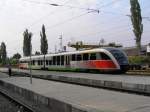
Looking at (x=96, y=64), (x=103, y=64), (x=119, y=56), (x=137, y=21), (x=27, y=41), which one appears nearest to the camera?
(x=119, y=56)

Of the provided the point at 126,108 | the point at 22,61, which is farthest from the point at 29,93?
the point at 22,61

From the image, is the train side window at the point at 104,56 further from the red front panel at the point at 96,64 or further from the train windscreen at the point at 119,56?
the train windscreen at the point at 119,56

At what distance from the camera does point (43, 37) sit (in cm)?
9562

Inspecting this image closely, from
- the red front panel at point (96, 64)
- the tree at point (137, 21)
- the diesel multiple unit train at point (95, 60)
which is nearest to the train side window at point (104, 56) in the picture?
the diesel multiple unit train at point (95, 60)

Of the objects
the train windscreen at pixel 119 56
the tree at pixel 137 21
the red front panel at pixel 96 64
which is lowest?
the red front panel at pixel 96 64

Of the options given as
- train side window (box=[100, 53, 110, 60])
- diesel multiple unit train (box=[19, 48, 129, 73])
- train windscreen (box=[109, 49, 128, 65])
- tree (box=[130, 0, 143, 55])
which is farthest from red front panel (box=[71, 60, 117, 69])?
tree (box=[130, 0, 143, 55])

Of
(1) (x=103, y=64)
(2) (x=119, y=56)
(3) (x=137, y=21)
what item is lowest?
(1) (x=103, y=64)

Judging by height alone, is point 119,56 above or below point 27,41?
below

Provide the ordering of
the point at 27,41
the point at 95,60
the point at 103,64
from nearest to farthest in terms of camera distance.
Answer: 1. the point at 103,64
2. the point at 95,60
3. the point at 27,41

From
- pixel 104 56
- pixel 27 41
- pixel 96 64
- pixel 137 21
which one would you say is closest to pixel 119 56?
pixel 104 56

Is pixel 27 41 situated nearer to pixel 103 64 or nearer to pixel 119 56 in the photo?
pixel 103 64

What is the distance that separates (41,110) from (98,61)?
929 inches

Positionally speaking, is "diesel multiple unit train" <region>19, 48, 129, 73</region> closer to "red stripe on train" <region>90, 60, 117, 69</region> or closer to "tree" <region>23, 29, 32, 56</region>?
"red stripe on train" <region>90, 60, 117, 69</region>

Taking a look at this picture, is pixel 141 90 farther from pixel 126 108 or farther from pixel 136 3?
pixel 136 3
